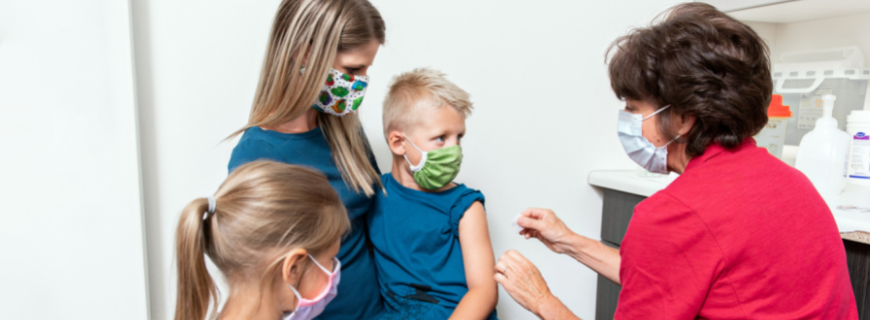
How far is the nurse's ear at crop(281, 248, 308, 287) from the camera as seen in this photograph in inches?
32.4

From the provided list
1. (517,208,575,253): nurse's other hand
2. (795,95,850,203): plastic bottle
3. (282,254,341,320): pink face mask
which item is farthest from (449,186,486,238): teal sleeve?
(795,95,850,203): plastic bottle

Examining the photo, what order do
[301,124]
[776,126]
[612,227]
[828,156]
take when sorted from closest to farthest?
[301,124] < [828,156] < [776,126] < [612,227]

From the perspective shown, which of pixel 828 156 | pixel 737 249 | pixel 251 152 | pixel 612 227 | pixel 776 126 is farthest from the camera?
pixel 612 227

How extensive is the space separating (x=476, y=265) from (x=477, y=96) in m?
0.69

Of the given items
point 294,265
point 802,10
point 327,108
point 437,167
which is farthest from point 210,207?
point 802,10

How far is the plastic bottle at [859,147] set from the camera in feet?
4.74

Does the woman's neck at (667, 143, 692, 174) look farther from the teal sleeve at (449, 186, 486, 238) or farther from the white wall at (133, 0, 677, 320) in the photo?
the white wall at (133, 0, 677, 320)

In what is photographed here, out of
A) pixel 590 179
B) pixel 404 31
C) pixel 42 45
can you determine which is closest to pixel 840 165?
pixel 590 179

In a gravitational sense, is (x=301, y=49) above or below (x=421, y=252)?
above

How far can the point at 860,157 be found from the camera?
1.48m

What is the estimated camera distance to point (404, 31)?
1543 millimetres

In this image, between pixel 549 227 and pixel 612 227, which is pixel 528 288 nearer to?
pixel 549 227

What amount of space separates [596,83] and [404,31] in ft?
2.62

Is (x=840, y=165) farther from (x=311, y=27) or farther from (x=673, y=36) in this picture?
(x=311, y=27)
